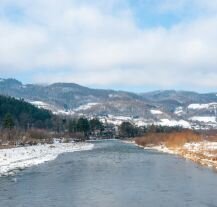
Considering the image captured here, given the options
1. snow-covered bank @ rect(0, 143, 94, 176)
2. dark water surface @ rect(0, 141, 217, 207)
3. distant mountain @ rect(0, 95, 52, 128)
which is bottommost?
dark water surface @ rect(0, 141, 217, 207)

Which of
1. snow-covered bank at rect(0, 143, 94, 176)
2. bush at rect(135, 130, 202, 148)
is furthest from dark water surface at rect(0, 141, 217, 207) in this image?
bush at rect(135, 130, 202, 148)

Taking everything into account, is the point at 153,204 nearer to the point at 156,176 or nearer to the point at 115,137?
the point at 156,176

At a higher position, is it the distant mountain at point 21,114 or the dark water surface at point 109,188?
the distant mountain at point 21,114

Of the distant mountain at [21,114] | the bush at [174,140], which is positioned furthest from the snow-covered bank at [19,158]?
the distant mountain at [21,114]

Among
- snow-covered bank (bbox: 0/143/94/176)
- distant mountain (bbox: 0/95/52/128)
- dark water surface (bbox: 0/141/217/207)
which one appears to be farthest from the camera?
distant mountain (bbox: 0/95/52/128)

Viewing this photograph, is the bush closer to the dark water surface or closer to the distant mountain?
the dark water surface

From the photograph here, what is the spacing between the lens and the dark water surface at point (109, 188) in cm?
2392

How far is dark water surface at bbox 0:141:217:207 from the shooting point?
23.9 meters

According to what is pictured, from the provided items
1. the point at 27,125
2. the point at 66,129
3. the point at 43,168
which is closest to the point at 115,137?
the point at 66,129

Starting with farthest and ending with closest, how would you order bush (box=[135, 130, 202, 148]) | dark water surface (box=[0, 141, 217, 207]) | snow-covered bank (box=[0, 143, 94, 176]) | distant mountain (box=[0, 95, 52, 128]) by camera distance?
distant mountain (box=[0, 95, 52, 128]) < bush (box=[135, 130, 202, 148]) < snow-covered bank (box=[0, 143, 94, 176]) < dark water surface (box=[0, 141, 217, 207])

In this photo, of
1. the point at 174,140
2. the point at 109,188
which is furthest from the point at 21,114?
the point at 109,188

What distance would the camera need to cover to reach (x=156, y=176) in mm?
37000

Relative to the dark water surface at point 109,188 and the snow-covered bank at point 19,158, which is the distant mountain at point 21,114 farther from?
the dark water surface at point 109,188

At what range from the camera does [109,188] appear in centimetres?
2911
